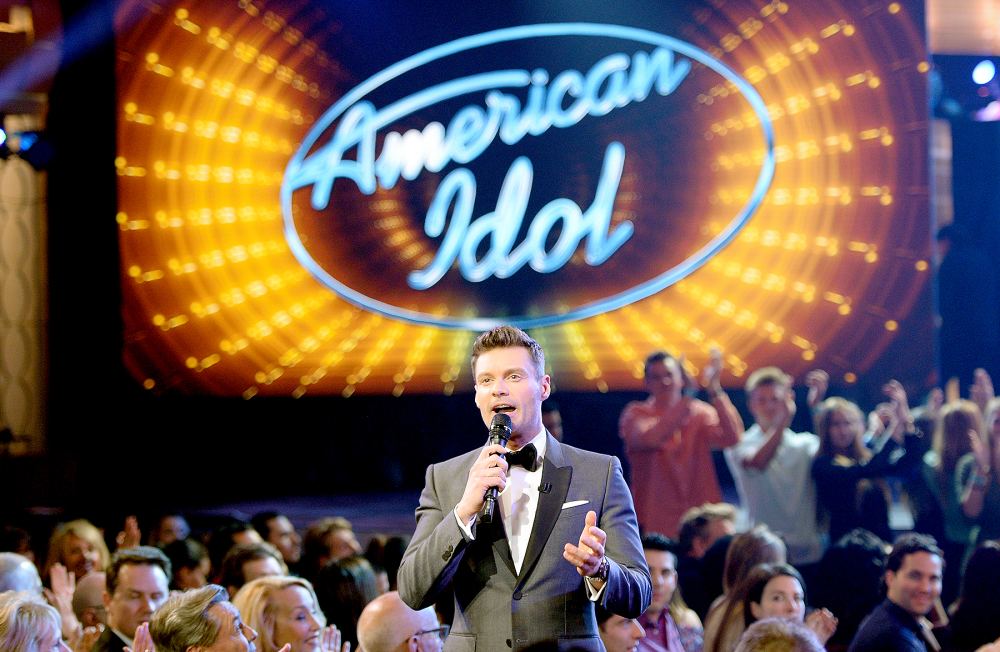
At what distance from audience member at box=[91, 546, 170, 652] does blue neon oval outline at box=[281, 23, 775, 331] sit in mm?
3799

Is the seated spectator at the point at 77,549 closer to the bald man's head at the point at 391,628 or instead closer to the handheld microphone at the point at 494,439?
the bald man's head at the point at 391,628

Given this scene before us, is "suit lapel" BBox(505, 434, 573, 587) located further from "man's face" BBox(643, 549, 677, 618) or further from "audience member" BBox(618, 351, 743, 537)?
"audience member" BBox(618, 351, 743, 537)

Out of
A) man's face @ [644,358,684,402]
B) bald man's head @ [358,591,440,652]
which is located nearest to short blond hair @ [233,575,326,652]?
bald man's head @ [358,591,440,652]

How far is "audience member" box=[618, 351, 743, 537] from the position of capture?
720cm

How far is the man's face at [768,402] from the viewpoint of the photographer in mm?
7121

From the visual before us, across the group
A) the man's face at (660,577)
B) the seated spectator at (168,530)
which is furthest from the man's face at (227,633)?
the seated spectator at (168,530)

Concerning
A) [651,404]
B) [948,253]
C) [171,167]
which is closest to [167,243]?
[171,167]

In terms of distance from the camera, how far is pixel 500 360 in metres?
2.21

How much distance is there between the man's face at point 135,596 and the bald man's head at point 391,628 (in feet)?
3.05

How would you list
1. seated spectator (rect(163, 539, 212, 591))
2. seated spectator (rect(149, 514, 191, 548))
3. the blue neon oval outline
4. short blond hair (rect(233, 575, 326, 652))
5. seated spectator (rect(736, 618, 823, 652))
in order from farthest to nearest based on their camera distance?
the blue neon oval outline < seated spectator (rect(149, 514, 191, 548)) < seated spectator (rect(163, 539, 212, 591)) < short blond hair (rect(233, 575, 326, 652)) < seated spectator (rect(736, 618, 823, 652))

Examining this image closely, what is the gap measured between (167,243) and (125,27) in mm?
1426

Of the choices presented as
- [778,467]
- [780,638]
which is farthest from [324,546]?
[780,638]

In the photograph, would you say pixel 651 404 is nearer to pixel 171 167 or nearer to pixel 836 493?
pixel 836 493

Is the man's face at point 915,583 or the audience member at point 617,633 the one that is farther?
the man's face at point 915,583
